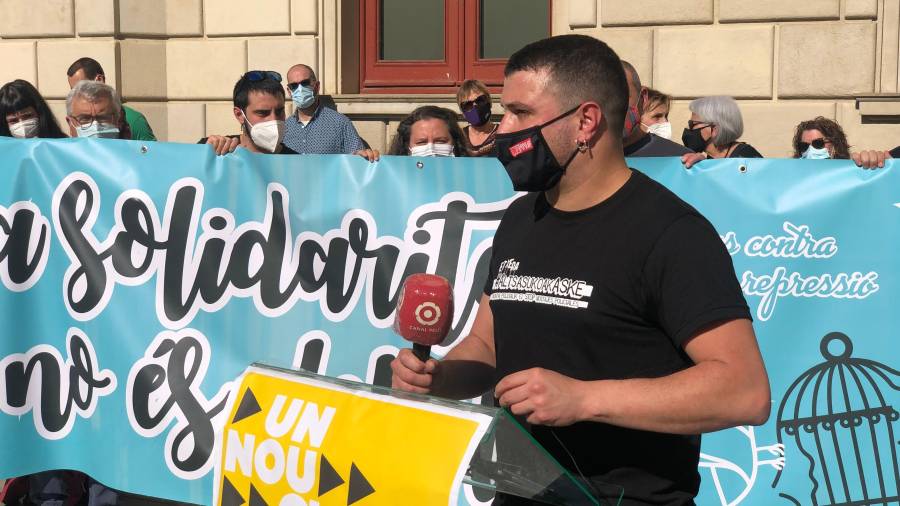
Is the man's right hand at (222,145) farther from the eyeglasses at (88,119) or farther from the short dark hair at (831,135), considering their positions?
the short dark hair at (831,135)

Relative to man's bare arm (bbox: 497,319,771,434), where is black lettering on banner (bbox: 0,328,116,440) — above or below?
below

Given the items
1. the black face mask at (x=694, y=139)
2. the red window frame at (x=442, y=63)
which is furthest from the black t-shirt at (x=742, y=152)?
the red window frame at (x=442, y=63)

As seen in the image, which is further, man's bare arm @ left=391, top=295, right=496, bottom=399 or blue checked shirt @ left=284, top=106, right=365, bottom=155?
blue checked shirt @ left=284, top=106, right=365, bottom=155

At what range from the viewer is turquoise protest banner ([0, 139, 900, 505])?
4371 mm

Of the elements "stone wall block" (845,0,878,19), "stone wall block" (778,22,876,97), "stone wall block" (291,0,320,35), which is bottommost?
"stone wall block" (778,22,876,97)

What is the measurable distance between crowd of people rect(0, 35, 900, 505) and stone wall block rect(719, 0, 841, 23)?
22.5 ft

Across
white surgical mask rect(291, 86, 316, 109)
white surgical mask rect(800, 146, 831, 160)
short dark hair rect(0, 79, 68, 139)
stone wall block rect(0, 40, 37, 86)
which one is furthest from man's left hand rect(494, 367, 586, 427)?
stone wall block rect(0, 40, 37, 86)

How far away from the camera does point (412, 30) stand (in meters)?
11.0

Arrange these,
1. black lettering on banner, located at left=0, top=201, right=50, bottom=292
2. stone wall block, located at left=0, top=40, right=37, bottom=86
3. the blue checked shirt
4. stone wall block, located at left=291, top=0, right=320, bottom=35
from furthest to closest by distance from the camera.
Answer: stone wall block, located at left=0, top=40, right=37, bottom=86
stone wall block, located at left=291, top=0, right=320, bottom=35
the blue checked shirt
black lettering on banner, located at left=0, top=201, right=50, bottom=292

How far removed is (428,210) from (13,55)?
788 cm

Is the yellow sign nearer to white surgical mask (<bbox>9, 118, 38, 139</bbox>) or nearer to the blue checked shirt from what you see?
white surgical mask (<bbox>9, 118, 38, 139</bbox>)

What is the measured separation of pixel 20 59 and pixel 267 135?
21.4 feet

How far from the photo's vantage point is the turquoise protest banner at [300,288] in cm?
437

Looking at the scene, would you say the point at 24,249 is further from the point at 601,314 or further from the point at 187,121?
the point at 187,121
